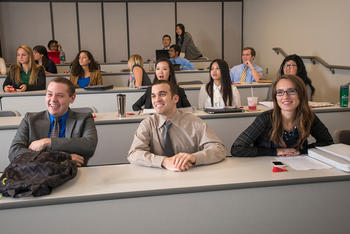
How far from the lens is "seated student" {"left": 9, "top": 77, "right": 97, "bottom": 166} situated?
2084mm

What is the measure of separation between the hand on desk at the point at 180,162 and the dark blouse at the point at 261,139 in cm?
36

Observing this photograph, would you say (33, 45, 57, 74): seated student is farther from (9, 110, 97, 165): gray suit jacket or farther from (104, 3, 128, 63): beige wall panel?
(9, 110, 97, 165): gray suit jacket

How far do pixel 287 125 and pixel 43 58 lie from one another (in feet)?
17.4

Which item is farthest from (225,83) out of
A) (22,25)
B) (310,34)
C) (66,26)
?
(22,25)

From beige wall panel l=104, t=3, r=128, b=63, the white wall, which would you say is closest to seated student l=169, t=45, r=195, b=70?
the white wall

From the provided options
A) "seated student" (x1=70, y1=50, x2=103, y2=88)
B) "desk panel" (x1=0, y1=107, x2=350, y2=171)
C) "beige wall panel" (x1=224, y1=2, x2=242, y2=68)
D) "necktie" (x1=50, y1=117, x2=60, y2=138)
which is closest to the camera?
"necktie" (x1=50, y1=117, x2=60, y2=138)

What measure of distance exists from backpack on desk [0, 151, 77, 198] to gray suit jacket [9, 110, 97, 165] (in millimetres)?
349

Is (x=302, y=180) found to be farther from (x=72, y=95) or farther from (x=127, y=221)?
(x=72, y=95)

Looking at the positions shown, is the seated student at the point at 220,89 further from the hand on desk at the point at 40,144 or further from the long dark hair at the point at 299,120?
the hand on desk at the point at 40,144

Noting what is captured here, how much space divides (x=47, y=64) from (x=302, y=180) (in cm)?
585

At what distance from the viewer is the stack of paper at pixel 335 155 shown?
1.74 m

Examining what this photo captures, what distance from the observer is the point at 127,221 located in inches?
60.4

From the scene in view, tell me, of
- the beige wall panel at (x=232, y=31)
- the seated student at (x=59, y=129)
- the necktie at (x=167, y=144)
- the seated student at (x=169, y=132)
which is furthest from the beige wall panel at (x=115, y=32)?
the necktie at (x=167, y=144)

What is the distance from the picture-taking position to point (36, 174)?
1.54m
